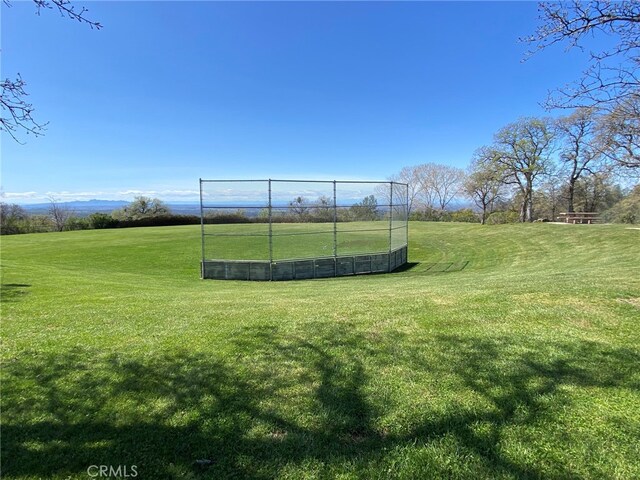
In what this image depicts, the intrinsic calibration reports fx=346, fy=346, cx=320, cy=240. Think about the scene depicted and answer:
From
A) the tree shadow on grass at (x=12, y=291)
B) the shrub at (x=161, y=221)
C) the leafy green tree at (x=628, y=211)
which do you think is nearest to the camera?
the tree shadow on grass at (x=12, y=291)

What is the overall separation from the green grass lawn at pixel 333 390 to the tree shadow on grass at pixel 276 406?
0.5 inches

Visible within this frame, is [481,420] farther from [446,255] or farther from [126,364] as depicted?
[446,255]

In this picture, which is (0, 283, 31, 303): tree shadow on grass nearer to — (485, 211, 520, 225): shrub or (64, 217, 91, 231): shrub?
(64, 217, 91, 231): shrub

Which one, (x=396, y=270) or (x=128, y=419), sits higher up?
(x=128, y=419)

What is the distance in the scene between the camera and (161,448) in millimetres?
2131


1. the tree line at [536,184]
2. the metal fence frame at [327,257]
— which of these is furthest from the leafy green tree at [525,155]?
the metal fence frame at [327,257]

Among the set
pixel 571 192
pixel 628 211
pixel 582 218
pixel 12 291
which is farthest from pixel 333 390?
pixel 571 192

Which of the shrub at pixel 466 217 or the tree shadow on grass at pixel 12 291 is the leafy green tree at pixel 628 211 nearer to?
the shrub at pixel 466 217

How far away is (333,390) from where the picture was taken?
8.98 ft

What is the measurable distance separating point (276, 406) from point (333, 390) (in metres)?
0.47

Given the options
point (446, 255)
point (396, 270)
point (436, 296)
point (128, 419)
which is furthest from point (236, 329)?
point (446, 255)

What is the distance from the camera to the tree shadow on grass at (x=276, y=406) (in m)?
2.02

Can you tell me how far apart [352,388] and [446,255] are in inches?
747

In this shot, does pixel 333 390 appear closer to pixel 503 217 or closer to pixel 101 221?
pixel 101 221
